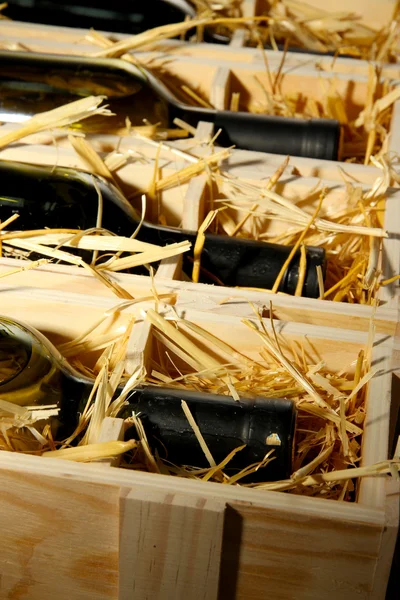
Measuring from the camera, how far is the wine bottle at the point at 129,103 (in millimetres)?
1269

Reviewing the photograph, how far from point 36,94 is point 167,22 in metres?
0.48

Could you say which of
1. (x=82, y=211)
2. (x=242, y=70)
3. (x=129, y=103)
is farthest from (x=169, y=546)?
(x=242, y=70)

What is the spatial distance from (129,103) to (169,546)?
2.77 feet

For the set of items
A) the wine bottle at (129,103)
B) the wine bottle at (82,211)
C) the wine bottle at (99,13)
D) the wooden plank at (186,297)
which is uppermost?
the wine bottle at (99,13)

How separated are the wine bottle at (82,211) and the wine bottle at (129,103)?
213mm

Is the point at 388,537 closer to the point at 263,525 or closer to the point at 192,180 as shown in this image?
the point at 263,525

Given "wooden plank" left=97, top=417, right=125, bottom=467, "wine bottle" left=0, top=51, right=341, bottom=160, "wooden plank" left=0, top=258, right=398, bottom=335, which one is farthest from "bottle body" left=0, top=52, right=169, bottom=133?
"wooden plank" left=97, top=417, right=125, bottom=467

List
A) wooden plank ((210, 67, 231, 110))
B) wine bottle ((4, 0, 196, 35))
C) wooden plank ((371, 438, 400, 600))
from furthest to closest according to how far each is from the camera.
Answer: wine bottle ((4, 0, 196, 35))
wooden plank ((210, 67, 231, 110))
wooden plank ((371, 438, 400, 600))

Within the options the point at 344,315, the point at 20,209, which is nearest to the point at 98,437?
the point at 344,315

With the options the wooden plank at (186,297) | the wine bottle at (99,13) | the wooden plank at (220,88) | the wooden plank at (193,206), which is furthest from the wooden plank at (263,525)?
the wine bottle at (99,13)

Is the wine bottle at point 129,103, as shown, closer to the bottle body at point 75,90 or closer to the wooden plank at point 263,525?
the bottle body at point 75,90

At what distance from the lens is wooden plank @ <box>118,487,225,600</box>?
0.69m

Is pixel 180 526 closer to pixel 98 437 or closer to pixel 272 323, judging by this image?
pixel 98 437

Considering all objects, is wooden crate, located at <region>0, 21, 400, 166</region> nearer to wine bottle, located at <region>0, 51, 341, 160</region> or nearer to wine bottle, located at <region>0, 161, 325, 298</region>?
wine bottle, located at <region>0, 51, 341, 160</region>
